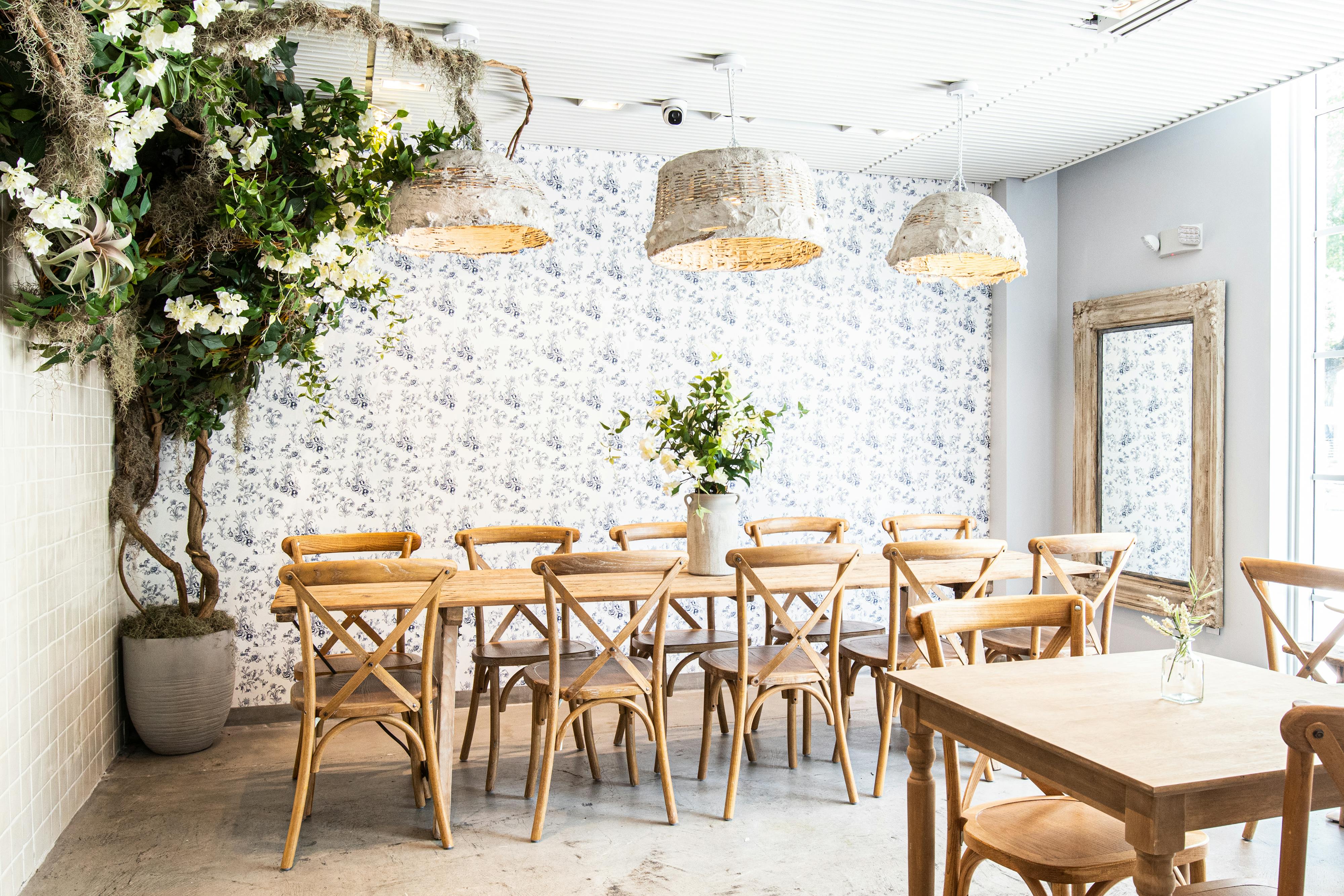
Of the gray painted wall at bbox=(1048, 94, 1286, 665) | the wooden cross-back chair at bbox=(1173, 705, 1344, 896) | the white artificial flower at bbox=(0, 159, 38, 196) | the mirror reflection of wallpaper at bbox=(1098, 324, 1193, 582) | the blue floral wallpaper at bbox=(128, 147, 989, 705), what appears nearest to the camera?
the wooden cross-back chair at bbox=(1173, 705, 1344, 896)

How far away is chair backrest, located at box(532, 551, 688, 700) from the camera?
294cm

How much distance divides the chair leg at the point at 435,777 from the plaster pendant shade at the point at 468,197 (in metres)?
1.51

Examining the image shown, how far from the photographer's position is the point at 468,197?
2.84 metres

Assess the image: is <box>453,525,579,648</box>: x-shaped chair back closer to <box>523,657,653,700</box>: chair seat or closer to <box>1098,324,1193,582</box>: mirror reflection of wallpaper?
<box>523,657,653,700</box>: chair seat

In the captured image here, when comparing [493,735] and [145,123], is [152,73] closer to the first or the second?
[145,123]

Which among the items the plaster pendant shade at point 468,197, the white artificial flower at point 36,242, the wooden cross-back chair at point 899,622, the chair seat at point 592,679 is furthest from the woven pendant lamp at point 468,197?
the wooden cross-back chair at point 899,622

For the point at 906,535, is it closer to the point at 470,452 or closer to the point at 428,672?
the point at 470,452

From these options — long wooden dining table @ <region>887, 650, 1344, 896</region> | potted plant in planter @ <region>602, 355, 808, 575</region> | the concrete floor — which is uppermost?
potted plant in planter @ <region>602, 355, 808, 575</region>

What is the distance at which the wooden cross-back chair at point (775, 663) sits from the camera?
10.4 ft

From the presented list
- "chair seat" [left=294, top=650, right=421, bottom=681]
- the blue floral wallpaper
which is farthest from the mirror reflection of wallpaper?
"chair seat" [left=294, top=650, right=421, bottom=681]

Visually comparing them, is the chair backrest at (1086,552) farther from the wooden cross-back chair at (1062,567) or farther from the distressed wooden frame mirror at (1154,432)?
the distressed wooden frame mirror at (1154,432)

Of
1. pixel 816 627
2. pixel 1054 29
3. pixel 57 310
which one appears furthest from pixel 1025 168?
pixel 57 310

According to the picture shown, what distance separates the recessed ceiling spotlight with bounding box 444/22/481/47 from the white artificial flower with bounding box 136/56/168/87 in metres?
1.17

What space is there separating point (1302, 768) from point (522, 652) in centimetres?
270
